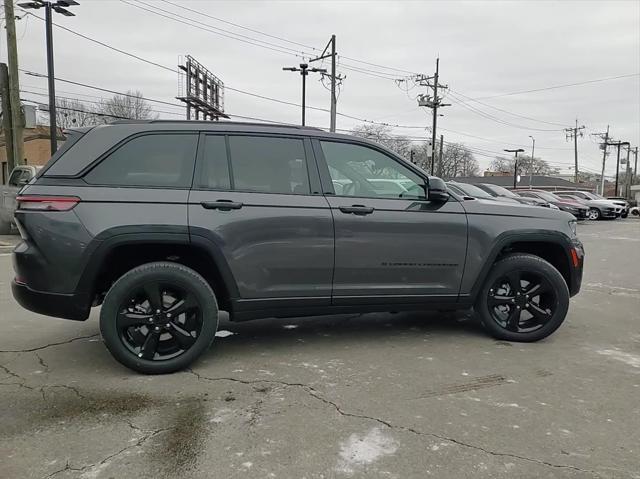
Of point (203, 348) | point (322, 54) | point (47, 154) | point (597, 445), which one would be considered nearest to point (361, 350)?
point (203, 348)

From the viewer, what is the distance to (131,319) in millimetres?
3748

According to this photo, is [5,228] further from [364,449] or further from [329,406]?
[364,449]

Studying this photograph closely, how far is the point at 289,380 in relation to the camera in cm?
373

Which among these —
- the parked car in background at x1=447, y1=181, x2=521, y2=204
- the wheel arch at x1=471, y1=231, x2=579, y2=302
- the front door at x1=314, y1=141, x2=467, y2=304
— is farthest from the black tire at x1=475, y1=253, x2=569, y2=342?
the parked car in background at x1=447, y1=181, x2=521, y2=204

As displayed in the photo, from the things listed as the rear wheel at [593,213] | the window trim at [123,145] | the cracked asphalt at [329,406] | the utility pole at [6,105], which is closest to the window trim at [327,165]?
the window trim at [123,145]

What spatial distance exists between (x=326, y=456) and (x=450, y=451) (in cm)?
67

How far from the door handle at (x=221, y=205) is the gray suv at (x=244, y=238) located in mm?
11

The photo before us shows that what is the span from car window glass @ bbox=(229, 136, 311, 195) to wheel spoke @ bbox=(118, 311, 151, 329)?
119 centimetres

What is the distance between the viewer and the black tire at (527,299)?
4.60 metres

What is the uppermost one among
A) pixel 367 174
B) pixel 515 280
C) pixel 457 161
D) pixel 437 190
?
pixel 457 161

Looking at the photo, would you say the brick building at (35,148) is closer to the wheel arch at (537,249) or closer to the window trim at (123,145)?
the window trim at (123,145)

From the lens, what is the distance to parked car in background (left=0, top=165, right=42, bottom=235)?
13.4m

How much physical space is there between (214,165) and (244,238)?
0.62 m

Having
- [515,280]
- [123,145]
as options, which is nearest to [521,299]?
[515,280]
